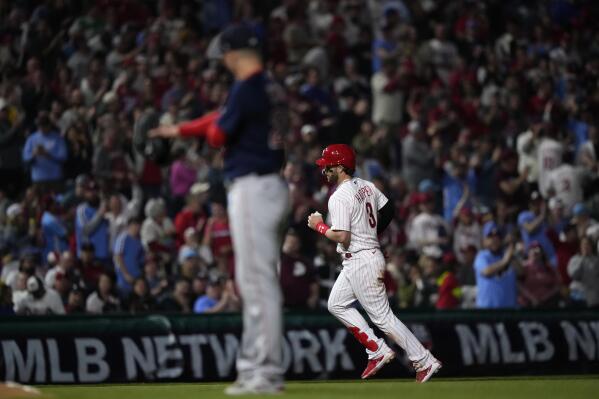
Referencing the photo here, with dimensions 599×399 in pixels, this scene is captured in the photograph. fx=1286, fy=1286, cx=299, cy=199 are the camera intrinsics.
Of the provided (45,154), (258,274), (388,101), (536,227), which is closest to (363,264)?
(258,274)

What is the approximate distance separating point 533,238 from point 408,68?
5.07m

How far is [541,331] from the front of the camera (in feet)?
57.5

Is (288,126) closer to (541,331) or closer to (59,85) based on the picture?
(59,85)

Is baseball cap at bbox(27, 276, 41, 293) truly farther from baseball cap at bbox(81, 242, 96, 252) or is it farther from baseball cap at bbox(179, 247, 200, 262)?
baseball cap at bbox(179, 247, 200, 262)

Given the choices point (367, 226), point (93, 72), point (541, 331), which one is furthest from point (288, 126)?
point (367, 226)

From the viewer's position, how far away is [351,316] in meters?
12.3

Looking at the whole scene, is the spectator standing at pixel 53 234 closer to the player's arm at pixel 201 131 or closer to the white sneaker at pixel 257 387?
the player's arm at pixel 201 131

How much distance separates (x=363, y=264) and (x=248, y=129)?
3834 mm

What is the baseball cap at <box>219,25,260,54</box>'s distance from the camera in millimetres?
8547

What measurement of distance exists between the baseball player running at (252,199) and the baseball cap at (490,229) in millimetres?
9847

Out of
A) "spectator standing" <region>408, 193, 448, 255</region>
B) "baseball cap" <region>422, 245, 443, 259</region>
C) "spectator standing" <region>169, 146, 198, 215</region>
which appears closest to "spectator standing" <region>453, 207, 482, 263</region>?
"spectator standing" <region>408, 193, 448, 255</region>

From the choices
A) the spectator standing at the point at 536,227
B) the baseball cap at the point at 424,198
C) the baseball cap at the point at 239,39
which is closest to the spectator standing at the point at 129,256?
the baseball cap at the point at 424,198

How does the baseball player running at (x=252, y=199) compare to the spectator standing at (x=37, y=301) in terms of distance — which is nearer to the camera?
the baseball player running at (x=252, y=199)

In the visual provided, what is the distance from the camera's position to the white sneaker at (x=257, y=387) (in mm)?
8492
